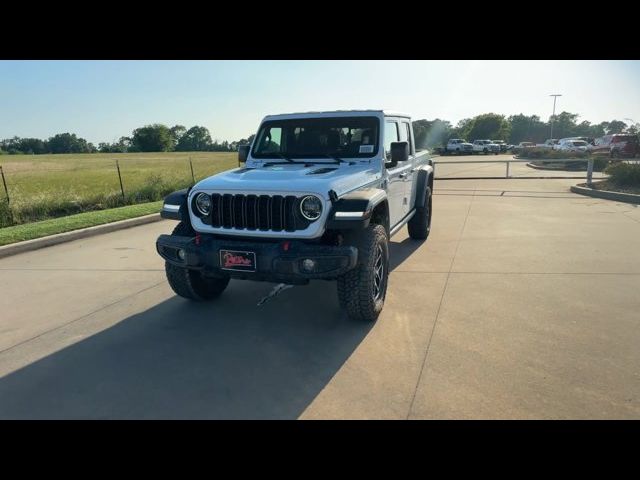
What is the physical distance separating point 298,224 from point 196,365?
1387 mm

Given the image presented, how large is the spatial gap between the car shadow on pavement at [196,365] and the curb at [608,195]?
10.0 m

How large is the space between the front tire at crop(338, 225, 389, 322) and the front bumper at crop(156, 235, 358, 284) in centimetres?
24

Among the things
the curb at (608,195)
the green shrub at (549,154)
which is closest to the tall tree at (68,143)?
the green shrub at (549,154)

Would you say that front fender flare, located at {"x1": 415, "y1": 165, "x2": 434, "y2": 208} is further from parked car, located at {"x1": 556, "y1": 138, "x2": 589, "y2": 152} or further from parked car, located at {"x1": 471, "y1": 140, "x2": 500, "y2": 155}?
parked car, located at {"x1": 471, "y1": 140, "x2": 500, "y2": 155}

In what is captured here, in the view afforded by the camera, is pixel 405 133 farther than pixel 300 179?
Yes

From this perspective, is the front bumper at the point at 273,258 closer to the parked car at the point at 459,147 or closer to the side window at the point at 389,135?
the side window at the point at 389,135

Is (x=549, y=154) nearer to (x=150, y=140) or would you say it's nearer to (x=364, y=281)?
(x=364, y=281)

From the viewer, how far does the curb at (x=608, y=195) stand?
1096cm

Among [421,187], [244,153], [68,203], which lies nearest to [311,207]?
[244,153]

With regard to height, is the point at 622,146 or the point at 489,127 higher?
the point at 489,127

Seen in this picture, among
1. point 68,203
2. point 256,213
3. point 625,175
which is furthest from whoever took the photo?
point 625,175

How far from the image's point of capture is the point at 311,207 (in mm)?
3672

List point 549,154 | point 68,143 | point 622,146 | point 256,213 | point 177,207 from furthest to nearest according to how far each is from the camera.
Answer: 1. point 68,143
2. point 549,154
3. point 622,146
4. point 177,207
5. point 256,213
